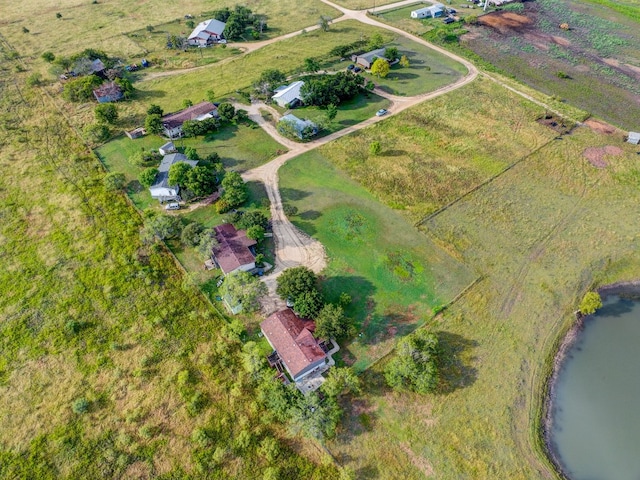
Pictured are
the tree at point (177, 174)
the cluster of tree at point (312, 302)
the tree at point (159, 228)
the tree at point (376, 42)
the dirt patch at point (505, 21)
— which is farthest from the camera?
the dirt patch at point (505, 21)

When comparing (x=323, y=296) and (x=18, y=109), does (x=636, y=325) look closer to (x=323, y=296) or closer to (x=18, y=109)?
(x=323, y=296)

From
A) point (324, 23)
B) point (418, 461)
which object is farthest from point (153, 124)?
point (418, 461)

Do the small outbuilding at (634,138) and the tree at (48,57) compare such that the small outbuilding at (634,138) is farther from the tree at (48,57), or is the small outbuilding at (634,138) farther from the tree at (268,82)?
the tree at (48,57)

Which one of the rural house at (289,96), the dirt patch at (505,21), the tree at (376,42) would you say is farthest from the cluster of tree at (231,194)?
the dirt patch at (505,21)

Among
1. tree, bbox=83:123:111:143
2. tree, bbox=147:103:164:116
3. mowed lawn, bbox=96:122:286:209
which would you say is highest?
tree, bbox=147:103:164:116

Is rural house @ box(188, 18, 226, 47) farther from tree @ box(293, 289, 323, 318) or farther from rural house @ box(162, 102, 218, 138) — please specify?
tree @ box(293, 289, 323, 318)

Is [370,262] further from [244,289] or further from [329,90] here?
[329,90]

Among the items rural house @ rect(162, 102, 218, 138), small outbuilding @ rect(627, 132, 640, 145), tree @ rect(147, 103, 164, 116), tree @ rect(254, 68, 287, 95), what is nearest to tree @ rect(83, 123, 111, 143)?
tree @ rect(147, 103, 164, 116)
